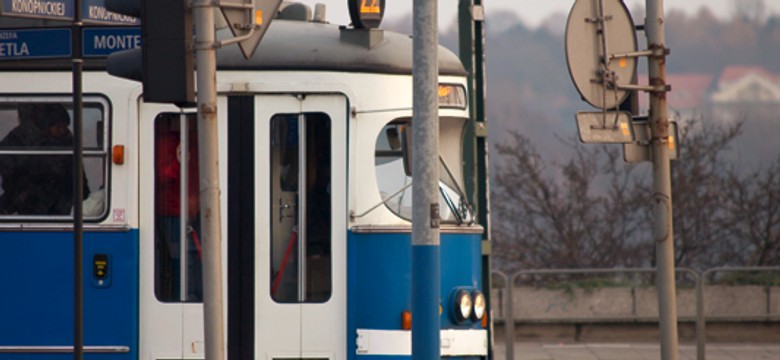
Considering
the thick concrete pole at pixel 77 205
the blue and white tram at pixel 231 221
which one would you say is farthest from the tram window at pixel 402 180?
the thick concrete pole at pixel 77 205

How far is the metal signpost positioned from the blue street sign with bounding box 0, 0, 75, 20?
3264 mm

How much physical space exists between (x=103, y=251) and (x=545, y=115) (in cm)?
1251

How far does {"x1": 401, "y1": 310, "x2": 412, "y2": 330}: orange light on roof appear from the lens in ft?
29.3

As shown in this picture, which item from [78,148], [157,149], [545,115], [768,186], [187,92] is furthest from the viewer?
[545,115]

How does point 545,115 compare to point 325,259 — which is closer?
point 325,259

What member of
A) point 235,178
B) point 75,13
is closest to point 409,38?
point 235,178

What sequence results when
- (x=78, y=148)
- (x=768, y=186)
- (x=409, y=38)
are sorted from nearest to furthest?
(x=78, y=148)
(x=409, y=38)
(x=768, y=186)

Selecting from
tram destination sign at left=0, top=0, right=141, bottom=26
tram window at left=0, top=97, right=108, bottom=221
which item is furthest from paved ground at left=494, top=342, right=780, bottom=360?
tram destination sign at left=0, top=0, right=141, bottom=26

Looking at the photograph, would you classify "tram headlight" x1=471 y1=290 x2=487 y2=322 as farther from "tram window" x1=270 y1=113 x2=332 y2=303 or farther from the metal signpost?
the metal signpost

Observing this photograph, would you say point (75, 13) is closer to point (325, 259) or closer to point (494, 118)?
point (325, 259)

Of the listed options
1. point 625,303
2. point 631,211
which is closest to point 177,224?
point 625,303

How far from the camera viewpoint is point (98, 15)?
9414mm

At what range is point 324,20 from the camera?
9758 mm

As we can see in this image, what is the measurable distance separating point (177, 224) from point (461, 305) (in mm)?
1898
